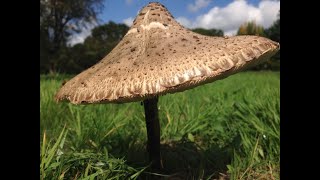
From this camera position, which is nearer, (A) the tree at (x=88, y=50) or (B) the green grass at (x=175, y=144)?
(B) the green grass at (x=175, y=144)

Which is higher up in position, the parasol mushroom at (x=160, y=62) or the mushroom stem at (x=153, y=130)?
the parasol mushroom at (x=160, y=62)

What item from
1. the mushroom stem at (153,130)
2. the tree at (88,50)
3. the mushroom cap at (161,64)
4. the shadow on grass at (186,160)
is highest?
the tree at (88,50)

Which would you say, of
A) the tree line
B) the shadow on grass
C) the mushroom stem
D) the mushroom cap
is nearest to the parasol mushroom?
the mushroom cap

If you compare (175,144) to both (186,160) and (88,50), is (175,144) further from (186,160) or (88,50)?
(88,50)

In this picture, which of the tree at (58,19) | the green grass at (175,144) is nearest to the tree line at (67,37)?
the tree at (58,19)

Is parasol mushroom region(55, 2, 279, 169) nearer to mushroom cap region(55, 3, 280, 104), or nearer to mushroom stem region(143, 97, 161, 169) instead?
mushroom cap region(55, 3, 280, 104)

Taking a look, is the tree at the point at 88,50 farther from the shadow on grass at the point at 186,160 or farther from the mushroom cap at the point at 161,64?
the mushroom cap at the point at 161,64
